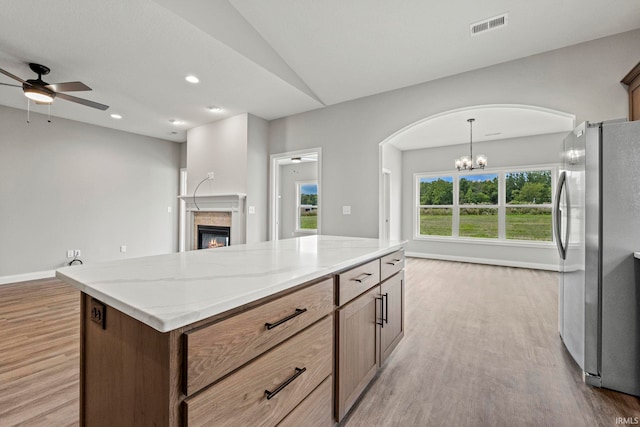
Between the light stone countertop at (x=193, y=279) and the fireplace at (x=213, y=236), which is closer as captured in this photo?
the light stone countertop at (x=193, y=279)

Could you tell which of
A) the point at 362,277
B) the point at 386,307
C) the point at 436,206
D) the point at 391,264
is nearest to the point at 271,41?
the point at 391,264

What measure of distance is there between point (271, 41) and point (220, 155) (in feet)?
7.95

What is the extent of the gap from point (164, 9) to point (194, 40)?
387 mm

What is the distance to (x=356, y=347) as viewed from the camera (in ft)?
5.31

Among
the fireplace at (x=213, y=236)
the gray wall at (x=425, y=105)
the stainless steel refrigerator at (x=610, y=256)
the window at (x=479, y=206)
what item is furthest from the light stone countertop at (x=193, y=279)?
the window at (x=479, y=206)

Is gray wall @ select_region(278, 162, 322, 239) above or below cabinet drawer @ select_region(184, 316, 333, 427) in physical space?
above

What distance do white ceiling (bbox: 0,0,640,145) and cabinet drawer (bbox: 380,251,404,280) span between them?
224cm

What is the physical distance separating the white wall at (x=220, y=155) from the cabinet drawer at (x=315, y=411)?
376cm

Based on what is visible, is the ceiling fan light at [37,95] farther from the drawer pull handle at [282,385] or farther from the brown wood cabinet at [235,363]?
the drawer pull handle at [282,385]

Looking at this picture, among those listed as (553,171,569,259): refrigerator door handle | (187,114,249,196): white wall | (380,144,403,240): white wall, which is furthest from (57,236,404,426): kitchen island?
(380,144,403,240): white wall

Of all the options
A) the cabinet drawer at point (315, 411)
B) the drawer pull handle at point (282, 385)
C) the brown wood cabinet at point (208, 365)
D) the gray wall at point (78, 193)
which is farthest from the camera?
the gray wall at point (78, 193)

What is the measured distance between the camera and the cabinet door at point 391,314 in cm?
197

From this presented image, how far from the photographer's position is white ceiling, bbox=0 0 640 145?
7.85 feet

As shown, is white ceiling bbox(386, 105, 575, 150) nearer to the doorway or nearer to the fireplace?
the doorway
